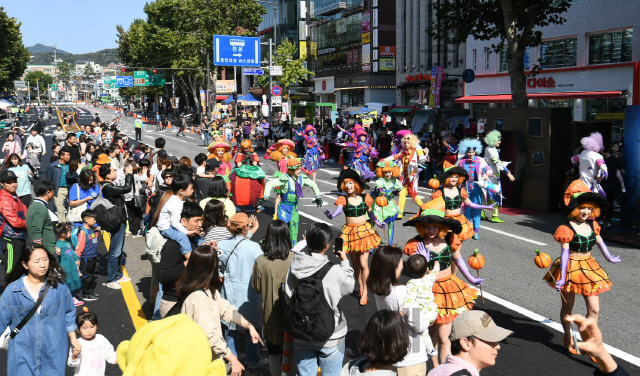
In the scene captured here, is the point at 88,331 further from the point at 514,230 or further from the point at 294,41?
the point at 294,41

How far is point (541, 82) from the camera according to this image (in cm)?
2747

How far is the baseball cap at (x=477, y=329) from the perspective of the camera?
3318 mm

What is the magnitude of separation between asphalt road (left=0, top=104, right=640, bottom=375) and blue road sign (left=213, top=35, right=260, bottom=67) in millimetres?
23420

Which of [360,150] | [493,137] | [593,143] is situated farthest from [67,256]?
[360,150]

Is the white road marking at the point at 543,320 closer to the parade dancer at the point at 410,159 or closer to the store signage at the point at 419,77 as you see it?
the parade dancer at the point at 410,159

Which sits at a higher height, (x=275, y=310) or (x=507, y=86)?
(x=507, y=86)

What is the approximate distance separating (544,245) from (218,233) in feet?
24.1

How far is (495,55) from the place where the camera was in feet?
101

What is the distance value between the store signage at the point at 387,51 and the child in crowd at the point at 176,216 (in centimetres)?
→ 4264

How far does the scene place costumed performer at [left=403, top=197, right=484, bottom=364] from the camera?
5492mm

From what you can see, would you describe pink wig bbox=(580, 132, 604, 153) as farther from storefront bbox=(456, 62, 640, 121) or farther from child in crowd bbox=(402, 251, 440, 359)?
storefront bbox=(456, 62, 640, 121)

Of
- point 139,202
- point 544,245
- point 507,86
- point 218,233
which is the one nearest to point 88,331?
point 218,233

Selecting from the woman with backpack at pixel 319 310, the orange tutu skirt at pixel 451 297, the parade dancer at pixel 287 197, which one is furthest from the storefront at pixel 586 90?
the woman with backpack at pixel 319 310

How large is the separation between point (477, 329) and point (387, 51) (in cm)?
4624
